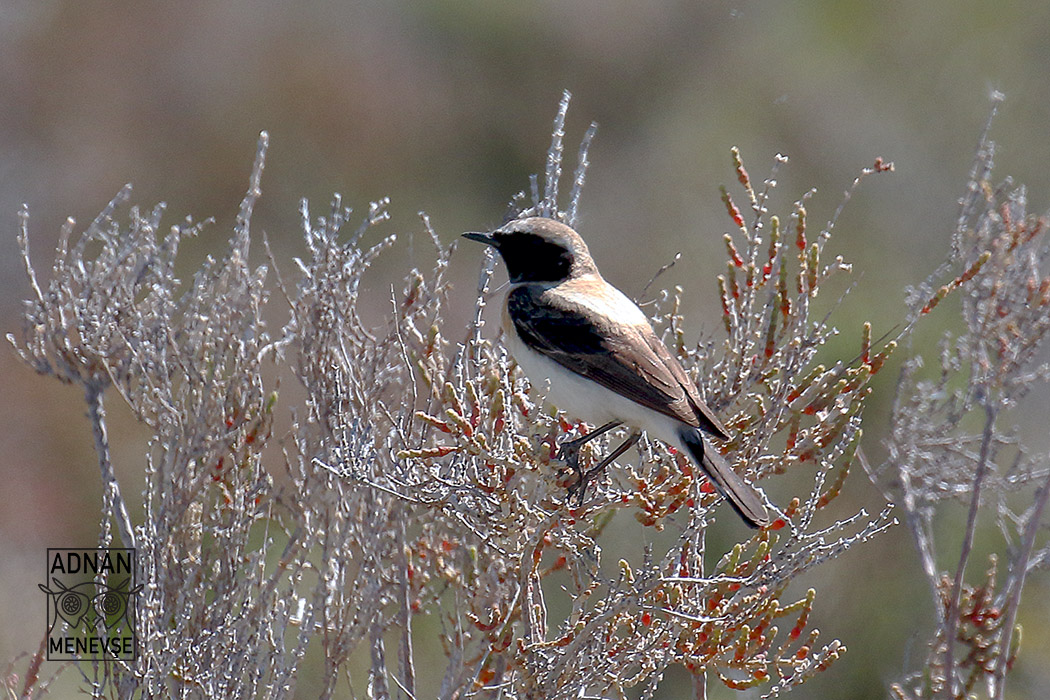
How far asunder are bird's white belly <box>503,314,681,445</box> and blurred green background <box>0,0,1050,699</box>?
7021 mm

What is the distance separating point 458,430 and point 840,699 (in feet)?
17.1

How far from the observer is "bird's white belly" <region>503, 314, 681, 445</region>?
385 centimetres

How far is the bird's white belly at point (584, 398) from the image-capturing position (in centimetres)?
385

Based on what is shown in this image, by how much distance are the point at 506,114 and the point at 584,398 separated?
11552 millimetres

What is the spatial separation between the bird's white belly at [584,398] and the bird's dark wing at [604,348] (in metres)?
0.03

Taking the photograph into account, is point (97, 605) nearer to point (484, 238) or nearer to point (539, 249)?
point (484, 238)

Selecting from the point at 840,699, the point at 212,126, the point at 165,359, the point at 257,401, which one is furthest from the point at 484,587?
the point at 212,126

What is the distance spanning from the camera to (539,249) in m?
4.32

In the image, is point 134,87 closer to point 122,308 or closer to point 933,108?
point 933,108

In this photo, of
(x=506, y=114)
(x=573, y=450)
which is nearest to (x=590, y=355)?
(x=573, y=450)

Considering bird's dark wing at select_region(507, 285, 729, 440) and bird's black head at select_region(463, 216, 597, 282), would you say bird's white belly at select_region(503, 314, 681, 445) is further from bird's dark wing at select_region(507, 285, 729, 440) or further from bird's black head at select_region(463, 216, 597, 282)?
bird's black head at select_region(463, 216, 597, 282)

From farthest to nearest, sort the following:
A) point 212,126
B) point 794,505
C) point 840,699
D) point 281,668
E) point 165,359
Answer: point 212,126 → point 840,699 → point 165,359 → point 281,668 → point 794,505

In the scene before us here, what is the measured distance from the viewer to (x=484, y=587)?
394 cm

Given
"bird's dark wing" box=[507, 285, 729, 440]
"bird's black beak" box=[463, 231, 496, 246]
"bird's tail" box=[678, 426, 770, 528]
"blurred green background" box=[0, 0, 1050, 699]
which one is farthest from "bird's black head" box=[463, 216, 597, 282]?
"blurred green background" box=[0, 0, 1050, 699]
